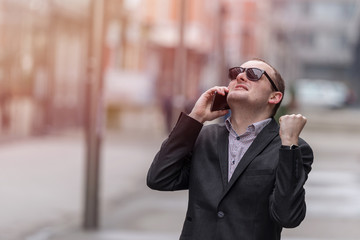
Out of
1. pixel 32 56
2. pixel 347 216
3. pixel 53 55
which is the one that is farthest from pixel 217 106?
pixel 53 55

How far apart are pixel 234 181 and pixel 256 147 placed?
18 cm

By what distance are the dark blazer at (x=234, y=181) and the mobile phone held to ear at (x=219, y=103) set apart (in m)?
0.10

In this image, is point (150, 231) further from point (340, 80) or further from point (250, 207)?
point (340, 80)

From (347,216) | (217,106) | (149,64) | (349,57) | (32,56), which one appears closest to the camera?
(217,106)

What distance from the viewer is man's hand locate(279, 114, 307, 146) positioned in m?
4.00

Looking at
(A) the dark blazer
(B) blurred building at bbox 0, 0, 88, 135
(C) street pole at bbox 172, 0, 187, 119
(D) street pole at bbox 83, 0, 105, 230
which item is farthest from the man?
(B) blurred building at bbox 0, 0, 88, 135

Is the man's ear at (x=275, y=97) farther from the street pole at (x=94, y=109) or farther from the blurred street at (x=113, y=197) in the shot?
the street pole at (x=94, y=109)

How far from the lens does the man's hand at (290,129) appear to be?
4003mm

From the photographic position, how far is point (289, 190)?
12.9 ft

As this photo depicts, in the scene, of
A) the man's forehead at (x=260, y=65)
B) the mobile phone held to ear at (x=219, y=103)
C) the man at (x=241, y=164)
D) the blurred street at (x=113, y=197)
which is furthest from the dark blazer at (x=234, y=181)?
the blurred street at (x=113, y=197)

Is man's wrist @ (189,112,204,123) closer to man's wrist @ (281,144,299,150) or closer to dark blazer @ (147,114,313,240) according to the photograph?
dark blazer @ (147,114,313,240)

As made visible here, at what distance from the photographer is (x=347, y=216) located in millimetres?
12188

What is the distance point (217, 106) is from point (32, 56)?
2059 cm

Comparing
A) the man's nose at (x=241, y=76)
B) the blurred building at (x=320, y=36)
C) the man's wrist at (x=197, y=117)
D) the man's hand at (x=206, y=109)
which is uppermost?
the man's nose at (x=241, y=76)
